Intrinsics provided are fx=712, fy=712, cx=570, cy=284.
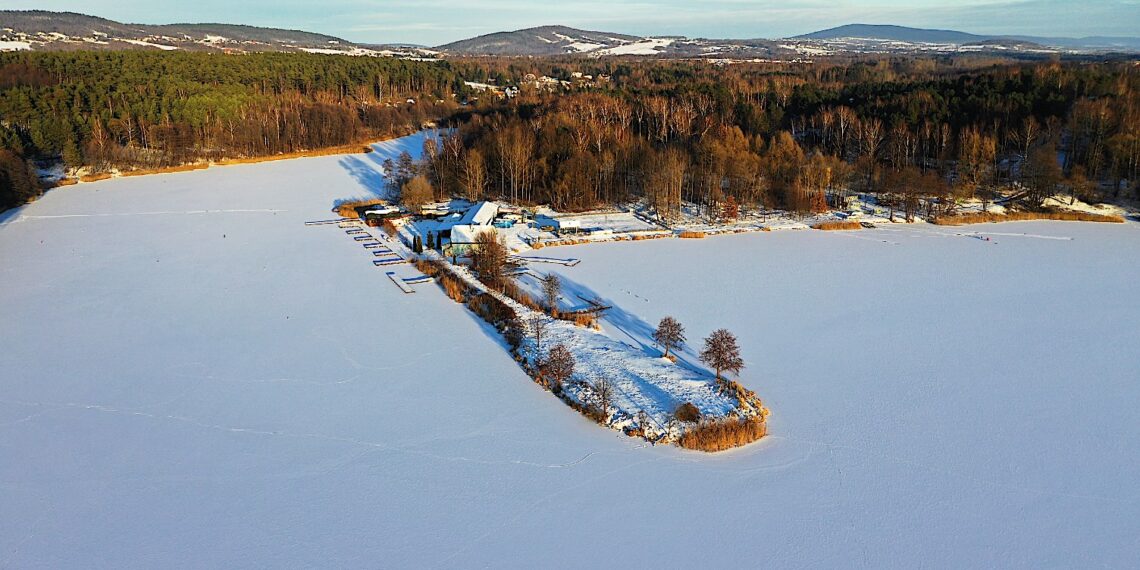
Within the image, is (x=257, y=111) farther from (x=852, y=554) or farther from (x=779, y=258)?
(x=852, y=554)

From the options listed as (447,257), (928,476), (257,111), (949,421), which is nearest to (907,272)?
(949,421)

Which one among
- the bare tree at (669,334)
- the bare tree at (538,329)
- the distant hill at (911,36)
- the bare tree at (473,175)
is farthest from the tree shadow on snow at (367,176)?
the distant hill at (911,36)

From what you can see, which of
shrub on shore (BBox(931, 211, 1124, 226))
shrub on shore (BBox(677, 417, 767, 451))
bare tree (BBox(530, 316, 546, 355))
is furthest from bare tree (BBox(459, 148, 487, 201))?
shrub on shore (BBox(677, 417, 767, 451))

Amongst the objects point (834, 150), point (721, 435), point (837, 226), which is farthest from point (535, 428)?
point (834, 150)

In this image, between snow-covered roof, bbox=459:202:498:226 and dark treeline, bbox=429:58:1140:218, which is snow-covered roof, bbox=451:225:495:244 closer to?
snow-covered roof, bbox=459:202:498:226

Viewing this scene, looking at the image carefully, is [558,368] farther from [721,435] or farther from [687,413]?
[721,435]

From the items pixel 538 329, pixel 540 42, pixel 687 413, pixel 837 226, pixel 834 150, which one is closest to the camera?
pixel 687 413
